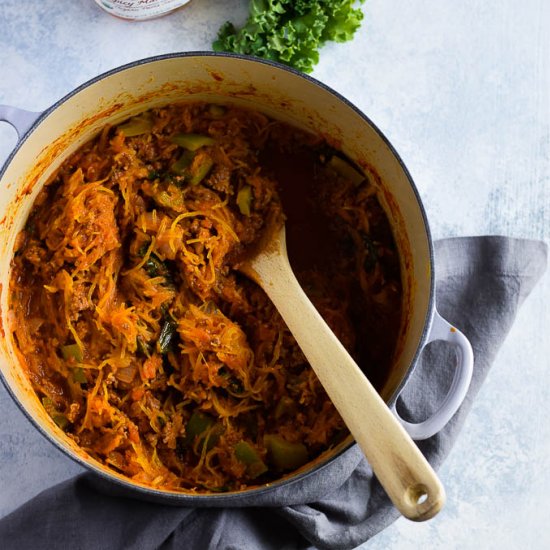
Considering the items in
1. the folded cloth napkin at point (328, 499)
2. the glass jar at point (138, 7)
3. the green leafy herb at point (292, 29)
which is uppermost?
the glass jar at point (138, 7)

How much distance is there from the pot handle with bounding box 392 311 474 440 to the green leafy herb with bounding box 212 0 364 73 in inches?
51.4

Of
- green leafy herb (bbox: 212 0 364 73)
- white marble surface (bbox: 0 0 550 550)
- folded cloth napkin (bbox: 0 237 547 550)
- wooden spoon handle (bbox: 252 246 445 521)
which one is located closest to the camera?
wooden spoon handle (bbox: 252 246 445 521)

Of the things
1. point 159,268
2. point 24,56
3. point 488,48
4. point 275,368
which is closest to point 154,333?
point 159,268

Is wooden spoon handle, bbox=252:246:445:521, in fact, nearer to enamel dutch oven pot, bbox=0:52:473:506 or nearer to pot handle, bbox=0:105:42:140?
enamel dutch oven pot, bbox=0:52:473:506

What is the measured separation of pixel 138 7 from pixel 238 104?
580mm

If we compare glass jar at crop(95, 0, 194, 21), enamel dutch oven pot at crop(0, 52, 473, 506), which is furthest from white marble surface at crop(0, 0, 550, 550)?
enamel dutch oven pot at crop(0, 52, 473, 506)

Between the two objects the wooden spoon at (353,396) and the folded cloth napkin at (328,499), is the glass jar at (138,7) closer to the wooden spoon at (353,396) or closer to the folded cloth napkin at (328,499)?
the wooden spoon at (353,396)

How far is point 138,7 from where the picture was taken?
326cm

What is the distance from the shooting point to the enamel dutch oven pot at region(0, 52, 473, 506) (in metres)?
2.68

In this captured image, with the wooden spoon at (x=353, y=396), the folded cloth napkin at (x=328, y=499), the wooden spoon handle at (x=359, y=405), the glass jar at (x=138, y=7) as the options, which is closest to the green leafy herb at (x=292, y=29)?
the glass jar at (x=138, y=7)

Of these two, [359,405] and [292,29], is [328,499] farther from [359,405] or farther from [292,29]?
[292,29]

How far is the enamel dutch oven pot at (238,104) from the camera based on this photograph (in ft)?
8.78

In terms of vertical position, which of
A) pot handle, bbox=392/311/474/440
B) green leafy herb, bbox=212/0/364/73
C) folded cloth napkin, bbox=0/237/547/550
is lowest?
folded cloth napkin, bbox=0/237/547/550

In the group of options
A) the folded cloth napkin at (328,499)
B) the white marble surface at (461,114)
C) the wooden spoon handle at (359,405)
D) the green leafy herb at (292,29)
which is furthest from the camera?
the white marble surface at (461,114)
